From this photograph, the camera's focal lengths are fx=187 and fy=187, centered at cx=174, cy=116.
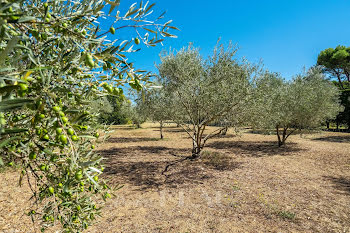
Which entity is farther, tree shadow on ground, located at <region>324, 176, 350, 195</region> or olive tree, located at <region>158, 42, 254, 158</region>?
olive tree, located at <region>158, 42, 254, 158</region>

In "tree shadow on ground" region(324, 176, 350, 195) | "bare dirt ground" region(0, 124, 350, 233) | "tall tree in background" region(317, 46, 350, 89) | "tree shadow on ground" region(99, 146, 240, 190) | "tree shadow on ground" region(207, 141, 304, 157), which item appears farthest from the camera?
"tall tree in background" region(317, 46, 350, 89)

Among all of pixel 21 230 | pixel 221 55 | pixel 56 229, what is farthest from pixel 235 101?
pixel 21 230

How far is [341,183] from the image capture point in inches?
370

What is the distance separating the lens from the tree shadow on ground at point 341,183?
8505 mm

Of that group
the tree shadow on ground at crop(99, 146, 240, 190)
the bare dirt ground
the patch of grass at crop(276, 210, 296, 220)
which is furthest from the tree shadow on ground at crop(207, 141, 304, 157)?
the patch of grass at crop(276, 210, 296, 220)

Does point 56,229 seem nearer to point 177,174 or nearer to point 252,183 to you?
point 177,174

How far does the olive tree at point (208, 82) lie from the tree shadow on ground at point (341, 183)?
590 cm

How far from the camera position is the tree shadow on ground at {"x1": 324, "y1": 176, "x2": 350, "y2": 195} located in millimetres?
8505

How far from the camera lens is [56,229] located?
5.67 meters

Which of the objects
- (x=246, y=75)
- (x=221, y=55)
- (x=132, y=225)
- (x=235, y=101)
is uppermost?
(x=221, y=55)

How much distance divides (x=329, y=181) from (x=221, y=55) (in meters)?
8.86

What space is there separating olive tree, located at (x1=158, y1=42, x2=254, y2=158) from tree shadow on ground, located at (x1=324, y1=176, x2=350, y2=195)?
232 inches

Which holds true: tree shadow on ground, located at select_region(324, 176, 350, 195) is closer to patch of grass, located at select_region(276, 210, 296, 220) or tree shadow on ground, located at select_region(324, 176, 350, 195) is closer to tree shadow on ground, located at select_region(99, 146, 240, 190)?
patch of grass, located at select_region(276, 210, 296, 220)

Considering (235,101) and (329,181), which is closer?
(329,181)
